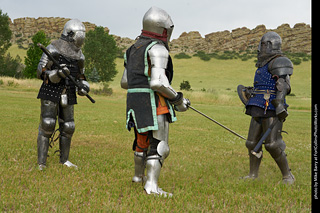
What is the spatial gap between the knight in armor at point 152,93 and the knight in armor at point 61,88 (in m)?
1.60

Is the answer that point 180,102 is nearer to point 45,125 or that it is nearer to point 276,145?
point 276,145

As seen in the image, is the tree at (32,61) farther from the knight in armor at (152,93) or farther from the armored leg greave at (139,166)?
the knight in armor at (152,93)

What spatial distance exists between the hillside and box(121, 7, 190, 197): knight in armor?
111 metres

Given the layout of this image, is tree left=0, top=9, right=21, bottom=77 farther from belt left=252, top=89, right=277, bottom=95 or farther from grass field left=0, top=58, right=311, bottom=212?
belt left=252, top=89, right=277, bottom=95

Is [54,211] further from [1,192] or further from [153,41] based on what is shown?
[153,41]

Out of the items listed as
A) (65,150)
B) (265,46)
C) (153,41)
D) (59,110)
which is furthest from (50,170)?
(265,46)

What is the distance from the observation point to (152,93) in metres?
4.02

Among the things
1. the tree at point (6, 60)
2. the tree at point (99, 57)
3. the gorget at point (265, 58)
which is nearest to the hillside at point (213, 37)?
the tree at point (99, 57)

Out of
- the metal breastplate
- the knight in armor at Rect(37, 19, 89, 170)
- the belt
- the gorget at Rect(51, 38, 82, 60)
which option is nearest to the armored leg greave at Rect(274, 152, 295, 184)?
the metal breastplate

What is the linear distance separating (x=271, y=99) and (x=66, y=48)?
3605 millimetres

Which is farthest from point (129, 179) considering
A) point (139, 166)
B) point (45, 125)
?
point (45, 125)

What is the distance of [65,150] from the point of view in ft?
18.3

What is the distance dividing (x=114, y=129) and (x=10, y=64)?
132ft

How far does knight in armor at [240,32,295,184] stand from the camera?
16.1 ft
